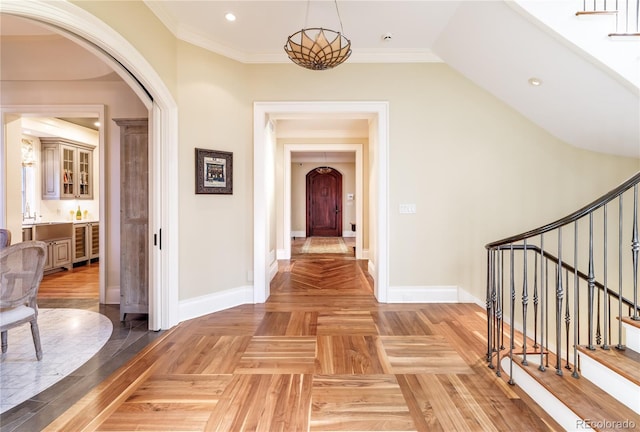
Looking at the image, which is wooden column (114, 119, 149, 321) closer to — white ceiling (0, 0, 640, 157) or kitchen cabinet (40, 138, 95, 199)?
white ceiling (0, 0, 640, 157)

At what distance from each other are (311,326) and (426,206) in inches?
85.2

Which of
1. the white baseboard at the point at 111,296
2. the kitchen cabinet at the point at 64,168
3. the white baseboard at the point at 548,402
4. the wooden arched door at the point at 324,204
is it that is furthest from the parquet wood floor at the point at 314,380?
the wooden arched door at the point at 324,204

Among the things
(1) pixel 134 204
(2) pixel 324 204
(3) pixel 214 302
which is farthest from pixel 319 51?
(2) pixel 324 204

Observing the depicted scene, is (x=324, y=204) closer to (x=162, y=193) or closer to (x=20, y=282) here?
(x=162, y=193)

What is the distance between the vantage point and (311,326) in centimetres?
325

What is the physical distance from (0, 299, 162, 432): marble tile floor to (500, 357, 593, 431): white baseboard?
3109 millimetres

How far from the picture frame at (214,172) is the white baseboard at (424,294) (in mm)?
2575

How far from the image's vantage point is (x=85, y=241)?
20.5ft

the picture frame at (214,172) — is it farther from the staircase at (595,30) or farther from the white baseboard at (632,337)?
the white baseboard at (632,337)

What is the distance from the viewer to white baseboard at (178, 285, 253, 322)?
3449 millimetres

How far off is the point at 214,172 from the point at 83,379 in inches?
91.2

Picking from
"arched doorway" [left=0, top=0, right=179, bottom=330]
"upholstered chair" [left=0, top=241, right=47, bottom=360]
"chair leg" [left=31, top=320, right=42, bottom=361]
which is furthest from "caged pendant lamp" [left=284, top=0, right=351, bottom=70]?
A: "chair leg" [left=31, top=320, right=42, bottom=361]

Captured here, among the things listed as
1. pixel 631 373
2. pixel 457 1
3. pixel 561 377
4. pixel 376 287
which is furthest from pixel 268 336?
pixel 457 1

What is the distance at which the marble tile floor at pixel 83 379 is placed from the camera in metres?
1.85
